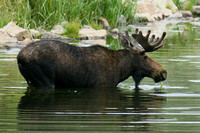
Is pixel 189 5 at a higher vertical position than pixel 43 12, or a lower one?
lower

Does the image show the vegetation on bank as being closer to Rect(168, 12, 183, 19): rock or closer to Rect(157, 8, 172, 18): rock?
Rect(157, 8, 172, 18): rock

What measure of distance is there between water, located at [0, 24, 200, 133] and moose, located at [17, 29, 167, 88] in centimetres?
23

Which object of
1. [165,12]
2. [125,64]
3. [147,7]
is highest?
[125,64]

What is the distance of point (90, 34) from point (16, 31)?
3985 mm

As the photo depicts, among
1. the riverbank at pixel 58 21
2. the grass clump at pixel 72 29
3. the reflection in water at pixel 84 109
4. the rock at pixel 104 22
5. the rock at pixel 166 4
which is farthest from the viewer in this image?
the rock at pixel 166 4

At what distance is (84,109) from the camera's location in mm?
7902

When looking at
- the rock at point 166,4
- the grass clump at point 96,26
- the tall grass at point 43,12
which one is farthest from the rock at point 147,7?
the tall grass at point 43,12

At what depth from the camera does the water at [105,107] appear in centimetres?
660

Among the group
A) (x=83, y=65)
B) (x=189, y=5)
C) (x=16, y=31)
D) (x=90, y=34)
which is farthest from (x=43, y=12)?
(x=189, y=5)

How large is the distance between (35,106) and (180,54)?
9576 millimetres

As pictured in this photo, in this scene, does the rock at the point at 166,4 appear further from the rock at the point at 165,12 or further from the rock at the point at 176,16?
the rock at the point at 176,16

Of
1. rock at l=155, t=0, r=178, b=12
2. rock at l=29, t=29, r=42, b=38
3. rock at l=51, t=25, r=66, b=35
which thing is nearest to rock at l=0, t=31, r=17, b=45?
rock at l=29, t=29, r=42, b=38

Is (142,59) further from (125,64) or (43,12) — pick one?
(43,12)

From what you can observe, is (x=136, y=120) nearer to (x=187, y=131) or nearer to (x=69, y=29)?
(x=187, y=131)
